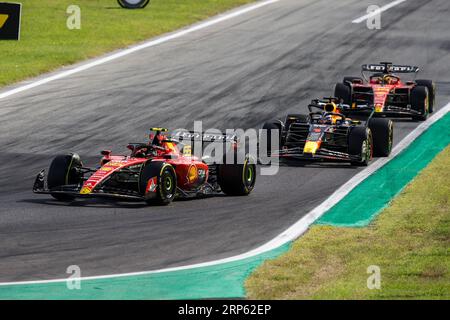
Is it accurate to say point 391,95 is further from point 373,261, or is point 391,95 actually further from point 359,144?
point 373,261

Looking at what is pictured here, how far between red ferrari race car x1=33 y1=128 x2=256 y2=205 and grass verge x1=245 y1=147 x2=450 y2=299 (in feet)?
10.3

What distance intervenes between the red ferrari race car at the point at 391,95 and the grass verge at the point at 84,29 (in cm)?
1139

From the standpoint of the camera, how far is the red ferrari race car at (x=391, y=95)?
102 ft

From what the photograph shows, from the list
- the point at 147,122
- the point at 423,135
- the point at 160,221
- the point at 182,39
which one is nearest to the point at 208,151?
the point at 147,122

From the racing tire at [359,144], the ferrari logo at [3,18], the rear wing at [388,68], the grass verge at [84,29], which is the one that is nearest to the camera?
the ferrari logo at [3,18]

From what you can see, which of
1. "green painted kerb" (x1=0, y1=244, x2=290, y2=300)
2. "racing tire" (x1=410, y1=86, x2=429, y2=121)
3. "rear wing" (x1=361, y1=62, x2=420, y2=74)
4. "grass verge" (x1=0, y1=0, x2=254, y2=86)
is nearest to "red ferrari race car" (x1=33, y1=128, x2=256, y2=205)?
"green painted kerb" (x1=0, y1=244, x2=290, y2=300)

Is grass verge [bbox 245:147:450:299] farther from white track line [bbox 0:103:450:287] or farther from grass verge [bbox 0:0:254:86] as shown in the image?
grass verge [bbox 0:0:254:86]

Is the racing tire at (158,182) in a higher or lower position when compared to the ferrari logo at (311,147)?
lower

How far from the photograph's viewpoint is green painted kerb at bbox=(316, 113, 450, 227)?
748 inches

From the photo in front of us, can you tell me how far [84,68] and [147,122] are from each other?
27.9ft

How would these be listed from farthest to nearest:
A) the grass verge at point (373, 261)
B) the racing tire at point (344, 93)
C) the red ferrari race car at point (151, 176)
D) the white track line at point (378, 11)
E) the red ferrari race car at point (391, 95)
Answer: the white track line at point (378, 11), the racing tire at point (344, 93), the red ferrari race car at point (391, 95), the red ferrari race car at point (151, 176), the grass verge at point (373, 261)

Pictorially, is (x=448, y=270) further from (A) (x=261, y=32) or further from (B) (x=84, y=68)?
(A) (x=261, y=32)

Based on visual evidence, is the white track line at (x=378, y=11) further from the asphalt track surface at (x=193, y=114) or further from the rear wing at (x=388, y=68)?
the rear wing at (x=388, y=68)

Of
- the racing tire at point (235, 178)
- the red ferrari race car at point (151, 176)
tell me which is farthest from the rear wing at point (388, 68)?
the racing tire at point (235, 178)
